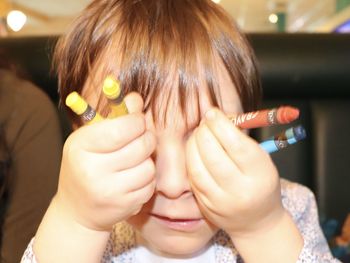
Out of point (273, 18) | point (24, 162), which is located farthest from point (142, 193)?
point (273, 18)

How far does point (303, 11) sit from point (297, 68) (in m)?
3.38

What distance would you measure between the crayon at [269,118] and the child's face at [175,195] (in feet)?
0.34

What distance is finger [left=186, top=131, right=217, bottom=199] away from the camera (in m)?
0.46

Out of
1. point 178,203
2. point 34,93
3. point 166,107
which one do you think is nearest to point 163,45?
point 166,107

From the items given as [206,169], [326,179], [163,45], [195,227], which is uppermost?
[163,45]

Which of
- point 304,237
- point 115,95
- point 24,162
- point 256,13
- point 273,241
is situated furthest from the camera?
point 256,13

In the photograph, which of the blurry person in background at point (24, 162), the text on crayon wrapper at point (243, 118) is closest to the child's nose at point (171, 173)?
the text on crayon wrapper at point (243, 118)

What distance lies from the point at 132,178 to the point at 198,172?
0.21ft

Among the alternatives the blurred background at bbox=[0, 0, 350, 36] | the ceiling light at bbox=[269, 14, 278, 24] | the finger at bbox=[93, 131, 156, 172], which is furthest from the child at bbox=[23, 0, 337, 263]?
the ceiling light at bbox=[269, 14, 278, 24]

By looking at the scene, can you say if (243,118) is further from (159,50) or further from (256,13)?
(256,13)

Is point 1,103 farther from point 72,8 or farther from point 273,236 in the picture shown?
point 72,8

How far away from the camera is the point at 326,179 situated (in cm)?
115

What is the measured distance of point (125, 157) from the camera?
435 millimetres

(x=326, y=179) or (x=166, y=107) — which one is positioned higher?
(x=166, y=107)
